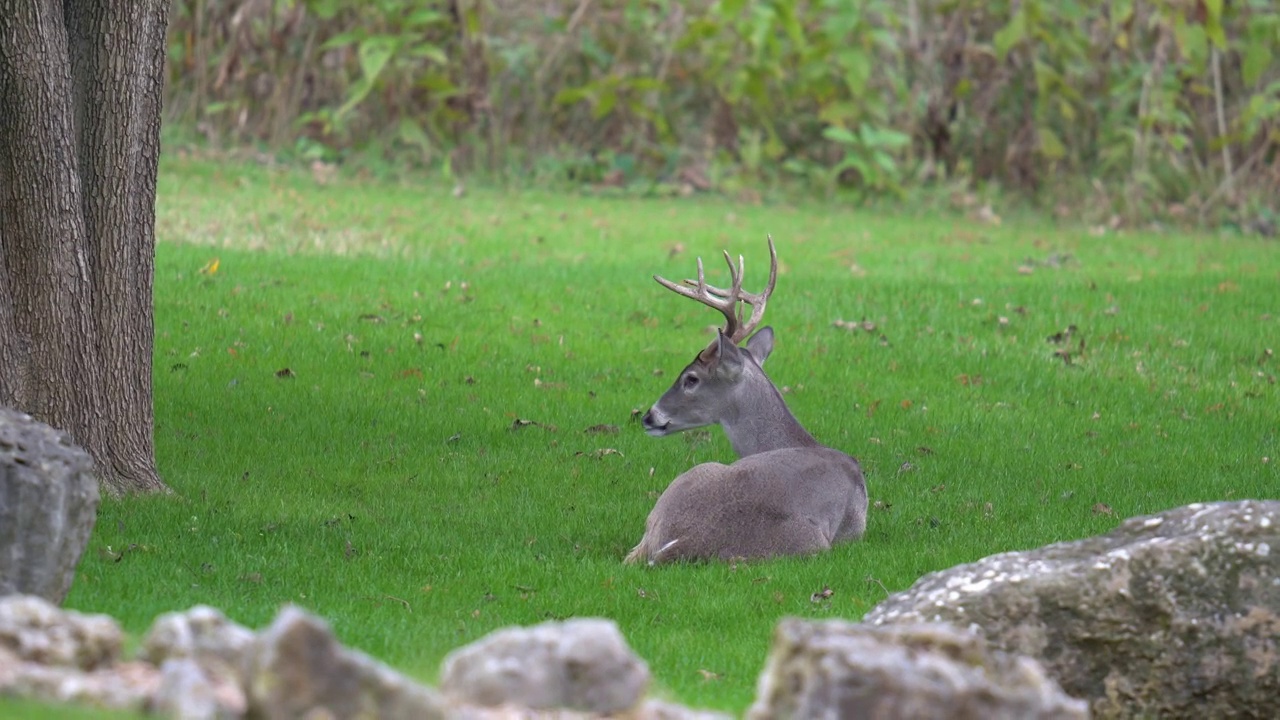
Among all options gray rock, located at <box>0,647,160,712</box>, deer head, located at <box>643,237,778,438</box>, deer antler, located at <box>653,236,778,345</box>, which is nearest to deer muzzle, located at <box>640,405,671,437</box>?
deer head, located at <box>643,237,778,438</box>

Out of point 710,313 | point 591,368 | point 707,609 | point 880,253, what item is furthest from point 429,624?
point 880,253

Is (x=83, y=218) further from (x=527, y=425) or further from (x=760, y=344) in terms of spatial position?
(x=760, y=344)

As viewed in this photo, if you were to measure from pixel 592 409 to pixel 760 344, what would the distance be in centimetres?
148

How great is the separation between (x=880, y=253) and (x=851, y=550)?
33.7 feet

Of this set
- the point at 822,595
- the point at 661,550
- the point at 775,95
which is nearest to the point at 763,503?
the point at 661,550

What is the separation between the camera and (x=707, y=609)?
7.10m

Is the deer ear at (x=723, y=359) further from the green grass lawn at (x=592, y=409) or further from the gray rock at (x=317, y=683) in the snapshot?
the gray rock at (x=317, y=683)

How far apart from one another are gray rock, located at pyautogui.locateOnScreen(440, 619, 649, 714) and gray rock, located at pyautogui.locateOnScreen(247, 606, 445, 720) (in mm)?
343

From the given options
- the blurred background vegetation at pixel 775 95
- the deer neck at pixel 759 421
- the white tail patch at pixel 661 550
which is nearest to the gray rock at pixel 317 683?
the white tail patch at pixel 661 550

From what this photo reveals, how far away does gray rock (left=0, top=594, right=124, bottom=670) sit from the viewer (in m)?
4.01

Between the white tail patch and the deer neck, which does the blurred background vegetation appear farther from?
the white tail patch

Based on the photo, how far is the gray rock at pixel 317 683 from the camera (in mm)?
3662

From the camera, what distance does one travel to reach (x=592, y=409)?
11031mm

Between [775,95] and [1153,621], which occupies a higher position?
[1153,621]
